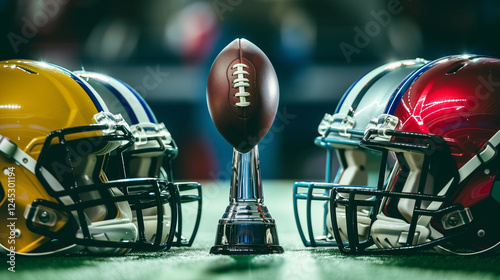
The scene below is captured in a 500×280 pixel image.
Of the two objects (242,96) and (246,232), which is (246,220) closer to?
(246,232)

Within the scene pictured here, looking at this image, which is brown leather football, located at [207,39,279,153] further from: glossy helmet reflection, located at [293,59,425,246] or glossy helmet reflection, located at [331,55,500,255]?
glossy helmet reflection, located at [293,59,425,246]

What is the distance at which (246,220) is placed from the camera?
188cm

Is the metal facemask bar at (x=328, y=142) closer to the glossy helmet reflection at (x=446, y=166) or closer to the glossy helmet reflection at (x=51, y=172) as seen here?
the glossy helmet reflection at (x=446, y=166)

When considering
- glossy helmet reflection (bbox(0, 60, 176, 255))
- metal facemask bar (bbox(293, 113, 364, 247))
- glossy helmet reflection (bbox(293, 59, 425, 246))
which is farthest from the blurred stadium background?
glossy helmet reflection (bbox(0, 60, 176, 255))

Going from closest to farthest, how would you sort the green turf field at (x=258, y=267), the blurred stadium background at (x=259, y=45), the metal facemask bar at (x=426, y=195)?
1. the green turf field at (x=258, y=267)
2. the metal facemask bar at (x=426, y=195)
3. the blurred stadium background at (x=259, y=45)

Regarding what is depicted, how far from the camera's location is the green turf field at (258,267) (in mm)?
1474

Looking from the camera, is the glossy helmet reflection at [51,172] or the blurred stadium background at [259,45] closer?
the glossy helmet reflection at [51,172]

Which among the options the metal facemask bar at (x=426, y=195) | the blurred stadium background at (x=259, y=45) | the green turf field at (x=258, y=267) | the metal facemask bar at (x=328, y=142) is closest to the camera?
the green turf field at (x=258, y=267)

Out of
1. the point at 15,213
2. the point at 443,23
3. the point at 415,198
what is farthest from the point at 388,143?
the point at 443,23

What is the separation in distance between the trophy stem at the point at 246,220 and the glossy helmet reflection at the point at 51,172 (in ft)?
0.78

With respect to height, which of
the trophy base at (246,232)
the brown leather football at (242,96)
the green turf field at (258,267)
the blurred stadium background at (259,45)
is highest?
the blurred stadium background at (259,45)

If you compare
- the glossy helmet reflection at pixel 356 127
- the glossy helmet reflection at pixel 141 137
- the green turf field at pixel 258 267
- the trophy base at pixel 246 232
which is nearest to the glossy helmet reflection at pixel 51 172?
the green turf field at pixel 258 267

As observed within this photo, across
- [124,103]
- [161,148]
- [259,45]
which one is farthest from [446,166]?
[259,45]

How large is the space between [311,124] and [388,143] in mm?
6679
